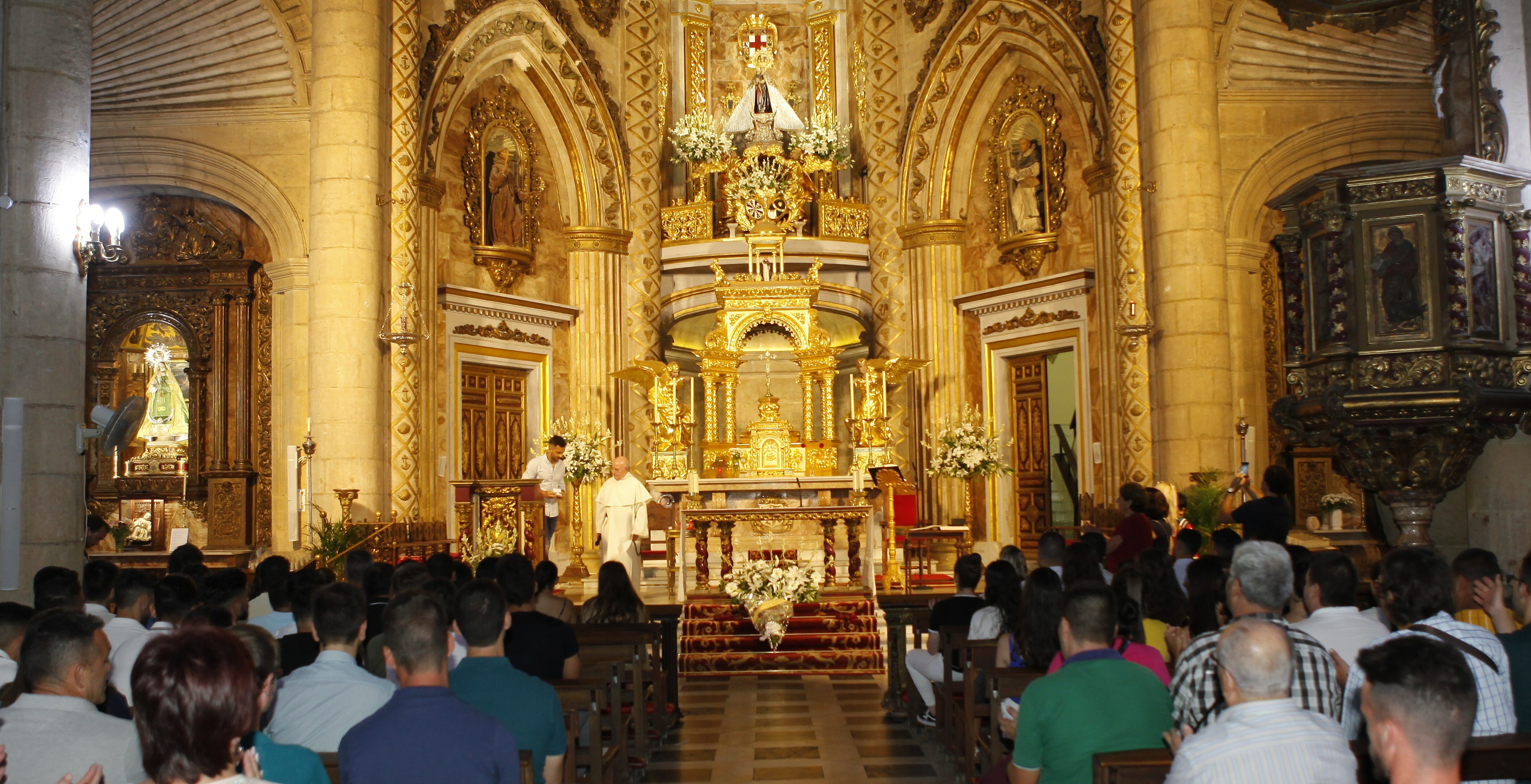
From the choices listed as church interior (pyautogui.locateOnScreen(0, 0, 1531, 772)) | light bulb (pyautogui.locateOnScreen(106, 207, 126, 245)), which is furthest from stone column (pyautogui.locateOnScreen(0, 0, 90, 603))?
light bulb (pyautogui.locateOnScreen(106, 207, 126, 245))

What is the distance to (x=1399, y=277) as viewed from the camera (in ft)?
28.1

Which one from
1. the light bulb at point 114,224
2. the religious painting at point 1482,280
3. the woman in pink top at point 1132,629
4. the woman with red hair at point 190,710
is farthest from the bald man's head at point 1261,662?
the light bulb at point 114,224

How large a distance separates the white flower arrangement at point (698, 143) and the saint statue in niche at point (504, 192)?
2.86m

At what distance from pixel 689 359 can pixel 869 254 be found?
12.9 feet

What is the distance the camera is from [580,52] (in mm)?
18219

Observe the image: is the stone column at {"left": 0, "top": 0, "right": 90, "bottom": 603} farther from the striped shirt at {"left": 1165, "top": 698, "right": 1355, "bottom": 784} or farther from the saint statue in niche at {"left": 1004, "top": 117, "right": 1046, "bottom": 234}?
the saint statue in niche at {"left": 1004, "top": 117, "right": 1046, "bottom": 234}

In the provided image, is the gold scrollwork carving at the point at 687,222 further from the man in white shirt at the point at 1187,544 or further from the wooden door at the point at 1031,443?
the man in white shirt at the point at 1187,544

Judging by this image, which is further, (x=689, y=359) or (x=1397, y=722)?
(x=689, y=359)

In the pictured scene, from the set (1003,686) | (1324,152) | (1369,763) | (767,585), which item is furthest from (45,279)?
(1324,152)

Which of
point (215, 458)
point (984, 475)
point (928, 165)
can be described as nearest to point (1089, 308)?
point (984, 475)

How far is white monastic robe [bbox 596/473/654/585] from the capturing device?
1315 centimetres

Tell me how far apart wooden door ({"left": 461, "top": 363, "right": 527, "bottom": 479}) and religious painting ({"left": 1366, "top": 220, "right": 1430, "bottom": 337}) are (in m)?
11.6

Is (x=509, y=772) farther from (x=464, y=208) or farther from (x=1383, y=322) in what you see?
(x=464, y=208)

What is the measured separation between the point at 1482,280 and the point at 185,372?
573 inches
